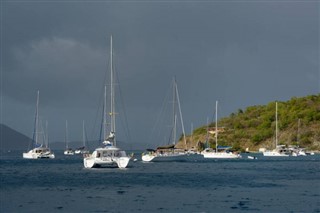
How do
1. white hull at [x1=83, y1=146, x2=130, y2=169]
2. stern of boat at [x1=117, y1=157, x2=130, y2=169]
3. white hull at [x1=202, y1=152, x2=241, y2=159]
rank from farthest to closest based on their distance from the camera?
white hull at [x1=202, y1=152, x2=241, y2=159] → stern of boat at [x1=117, y1=157, x2=130, y2=169] → white hull at [x1=83, y1=146, x2=130, y2=169]

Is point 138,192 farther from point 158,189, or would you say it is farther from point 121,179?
point 121,179

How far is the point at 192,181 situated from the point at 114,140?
70.7 feet

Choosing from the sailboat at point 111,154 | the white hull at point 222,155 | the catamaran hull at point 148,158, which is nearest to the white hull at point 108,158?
the sailboat at point 111,154

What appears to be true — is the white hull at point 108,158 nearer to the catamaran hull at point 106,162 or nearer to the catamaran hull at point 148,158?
the catamaran hull at point 106,162

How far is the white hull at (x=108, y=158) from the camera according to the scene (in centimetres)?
10125

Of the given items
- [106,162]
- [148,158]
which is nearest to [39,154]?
[148,158]

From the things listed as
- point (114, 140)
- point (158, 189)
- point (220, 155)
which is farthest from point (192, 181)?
point (220, 155)

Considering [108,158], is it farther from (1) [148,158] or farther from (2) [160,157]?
(2) [160,157]

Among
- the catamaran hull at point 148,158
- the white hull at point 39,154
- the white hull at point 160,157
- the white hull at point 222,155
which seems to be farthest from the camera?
the white hull at point 39,154

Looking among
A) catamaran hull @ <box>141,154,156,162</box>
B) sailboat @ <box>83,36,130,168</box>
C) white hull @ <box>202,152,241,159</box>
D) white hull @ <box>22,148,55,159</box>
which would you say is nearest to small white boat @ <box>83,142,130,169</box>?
sailboat @ <box>83,36,130,168</box>

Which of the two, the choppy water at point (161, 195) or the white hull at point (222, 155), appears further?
the white hull at point (222, 155)

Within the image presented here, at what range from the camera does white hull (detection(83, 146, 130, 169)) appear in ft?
332

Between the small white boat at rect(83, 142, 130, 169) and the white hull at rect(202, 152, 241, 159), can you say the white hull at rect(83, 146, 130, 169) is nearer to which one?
the small white boat at rect(83, 142, 130, 169)

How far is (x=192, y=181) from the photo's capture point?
280ft
